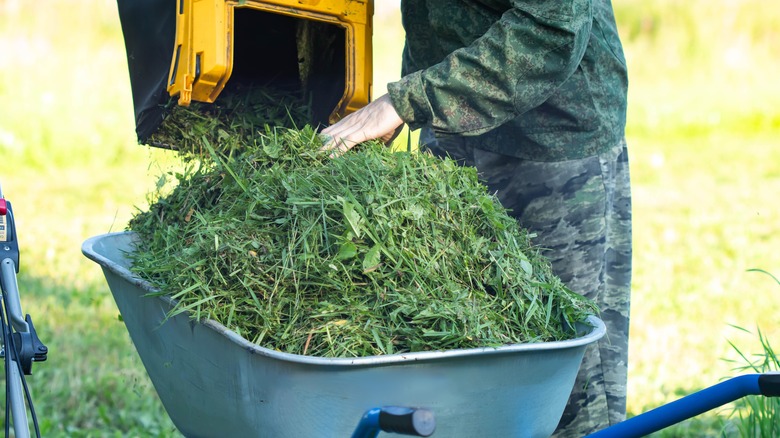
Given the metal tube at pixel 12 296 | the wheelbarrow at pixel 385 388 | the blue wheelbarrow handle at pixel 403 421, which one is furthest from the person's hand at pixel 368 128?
the blue wheelbarrow handle at pixel 403 421

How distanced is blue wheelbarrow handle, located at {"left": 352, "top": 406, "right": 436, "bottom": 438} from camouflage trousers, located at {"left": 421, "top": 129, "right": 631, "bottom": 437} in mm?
1225

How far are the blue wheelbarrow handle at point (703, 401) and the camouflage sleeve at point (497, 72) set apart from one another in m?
0.77

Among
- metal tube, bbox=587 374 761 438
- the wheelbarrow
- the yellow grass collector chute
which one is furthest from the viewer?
the yellow grass collector chute

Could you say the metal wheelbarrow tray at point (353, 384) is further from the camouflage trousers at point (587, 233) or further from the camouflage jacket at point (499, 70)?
the camouflage trousers at point (587, 233)

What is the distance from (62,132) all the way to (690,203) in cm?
485

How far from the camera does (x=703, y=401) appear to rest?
1353 mm

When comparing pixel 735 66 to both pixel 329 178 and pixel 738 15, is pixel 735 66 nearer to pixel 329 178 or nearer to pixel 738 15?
pixel 738 15

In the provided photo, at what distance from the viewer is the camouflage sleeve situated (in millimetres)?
1922

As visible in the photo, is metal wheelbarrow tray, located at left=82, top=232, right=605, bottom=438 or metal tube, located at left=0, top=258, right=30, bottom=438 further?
metal tube, located at left=0, top=258, right=30, bottom=438

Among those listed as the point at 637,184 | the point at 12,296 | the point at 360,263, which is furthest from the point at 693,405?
the point at 637,184

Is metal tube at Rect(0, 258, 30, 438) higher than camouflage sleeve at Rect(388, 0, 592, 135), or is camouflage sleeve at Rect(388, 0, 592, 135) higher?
camouflage sleeve at Rect(388, 0, 592, 135)

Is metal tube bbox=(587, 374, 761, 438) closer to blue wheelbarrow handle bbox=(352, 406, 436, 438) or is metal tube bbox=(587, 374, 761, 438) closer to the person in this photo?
blue wheelbarrow handle bbox=(352, 406, 436, 438)

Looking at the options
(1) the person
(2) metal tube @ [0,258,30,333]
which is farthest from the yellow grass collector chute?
(2) metal tube @ [0,258,30,333]

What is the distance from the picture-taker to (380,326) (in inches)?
62.4
